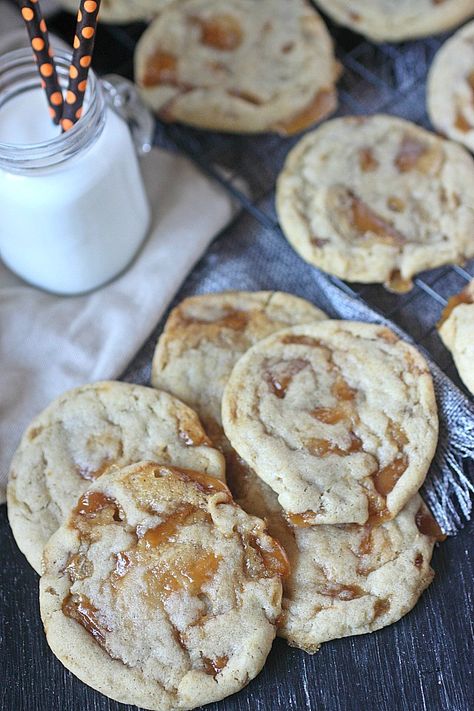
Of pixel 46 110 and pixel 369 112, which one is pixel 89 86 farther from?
pixel 369 112

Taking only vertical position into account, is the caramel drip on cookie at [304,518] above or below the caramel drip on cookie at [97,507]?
below

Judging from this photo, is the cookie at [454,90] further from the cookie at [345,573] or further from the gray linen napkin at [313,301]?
the cookie at [345,573]

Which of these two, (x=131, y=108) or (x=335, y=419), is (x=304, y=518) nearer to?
(x=335, y=419)

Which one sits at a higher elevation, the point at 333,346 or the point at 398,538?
the point at 333,346

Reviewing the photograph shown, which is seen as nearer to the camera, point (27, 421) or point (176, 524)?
point (176, 524)

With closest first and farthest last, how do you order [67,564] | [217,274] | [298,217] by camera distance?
[67,564] → [298,217] → [217,274]

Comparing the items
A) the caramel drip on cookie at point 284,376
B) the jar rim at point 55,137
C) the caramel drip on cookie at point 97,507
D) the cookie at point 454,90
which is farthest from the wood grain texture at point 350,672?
the cookie at point 454,90

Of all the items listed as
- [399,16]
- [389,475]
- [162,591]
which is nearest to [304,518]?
[389,475]

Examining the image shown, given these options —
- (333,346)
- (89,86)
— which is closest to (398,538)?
(333,346)
